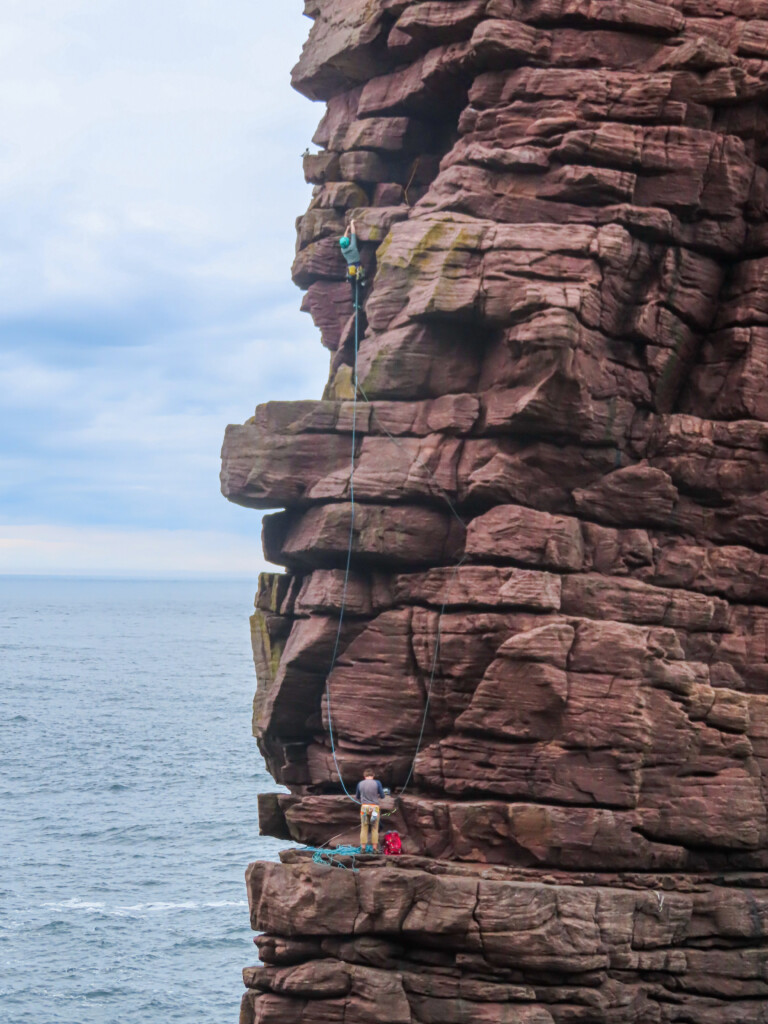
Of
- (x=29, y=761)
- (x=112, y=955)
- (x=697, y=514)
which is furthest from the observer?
(x=29, y=761)

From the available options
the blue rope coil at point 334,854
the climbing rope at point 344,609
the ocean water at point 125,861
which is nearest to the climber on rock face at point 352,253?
the climbing rope at point 344,609

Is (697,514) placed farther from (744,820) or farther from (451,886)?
(451,886)

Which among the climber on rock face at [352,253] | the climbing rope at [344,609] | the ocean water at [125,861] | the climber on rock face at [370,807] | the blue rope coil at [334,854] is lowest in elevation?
Result: the ocean water at [125,861]

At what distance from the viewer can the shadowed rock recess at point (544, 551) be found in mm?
33969

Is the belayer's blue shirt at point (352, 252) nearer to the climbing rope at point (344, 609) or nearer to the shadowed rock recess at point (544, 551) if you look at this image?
the shadowed rock recess at point (544, 551)

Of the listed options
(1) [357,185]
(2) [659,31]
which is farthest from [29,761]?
(2) [659,31]

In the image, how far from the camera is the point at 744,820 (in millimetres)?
35031

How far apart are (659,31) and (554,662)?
732 inches

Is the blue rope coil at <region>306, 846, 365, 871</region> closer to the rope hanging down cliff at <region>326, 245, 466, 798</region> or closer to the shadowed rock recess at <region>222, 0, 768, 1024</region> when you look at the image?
the shadowed rock recess at <region>222, 0, 768, 1024</region>

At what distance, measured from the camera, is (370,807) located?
35.4m

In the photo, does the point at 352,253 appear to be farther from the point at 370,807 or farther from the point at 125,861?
the point at 125,861

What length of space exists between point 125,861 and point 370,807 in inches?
1981

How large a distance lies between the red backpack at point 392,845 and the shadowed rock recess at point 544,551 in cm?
46

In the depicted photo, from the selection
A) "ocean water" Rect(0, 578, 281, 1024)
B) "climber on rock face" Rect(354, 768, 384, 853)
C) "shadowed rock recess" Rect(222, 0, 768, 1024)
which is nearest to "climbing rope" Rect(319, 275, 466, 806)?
"shadowed rock recess" Rect(222, 0, 768, 1024)
